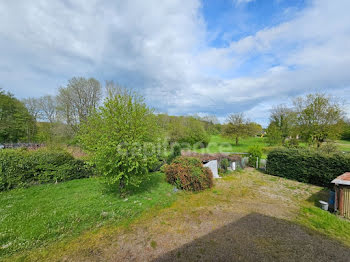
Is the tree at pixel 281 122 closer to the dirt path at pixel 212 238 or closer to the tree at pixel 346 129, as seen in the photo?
the tree at pixel 346 129

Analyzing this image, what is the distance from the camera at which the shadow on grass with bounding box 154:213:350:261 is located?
3.33 metres

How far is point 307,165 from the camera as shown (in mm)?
9336

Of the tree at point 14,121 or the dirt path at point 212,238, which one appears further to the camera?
the tree at point 14,121

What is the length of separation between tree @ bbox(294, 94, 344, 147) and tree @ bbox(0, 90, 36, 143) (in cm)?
4742

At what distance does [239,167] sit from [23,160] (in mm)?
15489

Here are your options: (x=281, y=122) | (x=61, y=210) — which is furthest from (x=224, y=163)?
(x=281, y=122)

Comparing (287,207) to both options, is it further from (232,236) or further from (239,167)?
(239,167)

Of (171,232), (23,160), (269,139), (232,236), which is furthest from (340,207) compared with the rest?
(269,139)

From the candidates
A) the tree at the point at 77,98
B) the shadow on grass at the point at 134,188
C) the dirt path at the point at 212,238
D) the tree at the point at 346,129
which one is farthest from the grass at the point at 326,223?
the tree at the point at 77,98

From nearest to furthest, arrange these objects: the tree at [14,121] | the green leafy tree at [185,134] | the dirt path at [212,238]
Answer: the dirt path at [212,238] < the tree at [14,121] < the green leafy tree at [185,134]

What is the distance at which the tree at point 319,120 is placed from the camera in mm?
15227

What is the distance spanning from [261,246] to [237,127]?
30081 millimetres

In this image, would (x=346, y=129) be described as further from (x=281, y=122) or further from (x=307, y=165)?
(x=307, y=165)

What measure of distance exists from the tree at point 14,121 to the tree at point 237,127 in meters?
43.0
